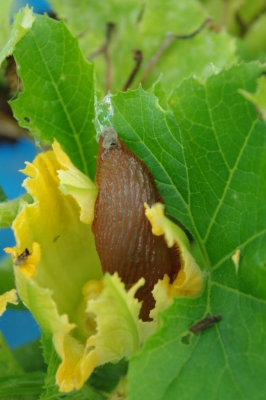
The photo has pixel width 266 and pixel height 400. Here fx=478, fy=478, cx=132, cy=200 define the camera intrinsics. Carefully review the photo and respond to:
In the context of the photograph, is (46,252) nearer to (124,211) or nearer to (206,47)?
(124,211)

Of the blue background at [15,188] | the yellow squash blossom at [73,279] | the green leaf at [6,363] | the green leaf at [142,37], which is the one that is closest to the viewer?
the yellow squash blossom at [73,279]

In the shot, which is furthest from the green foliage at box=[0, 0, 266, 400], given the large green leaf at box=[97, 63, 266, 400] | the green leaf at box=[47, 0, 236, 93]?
the green leaf at box=[47, 0, 236, 93]

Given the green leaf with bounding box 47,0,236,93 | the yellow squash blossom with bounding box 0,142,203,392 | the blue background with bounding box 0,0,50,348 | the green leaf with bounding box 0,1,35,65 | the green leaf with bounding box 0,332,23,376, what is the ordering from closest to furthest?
the yellow squash blossom with bounding box 0,142,203,392, the green leaf with bounding box 0,1,35,65, the green leaf with bounding box 0,332,23,376, the blue background with bounding box 0,0,50,348, the green leaf with bounding box 47,0,236,93

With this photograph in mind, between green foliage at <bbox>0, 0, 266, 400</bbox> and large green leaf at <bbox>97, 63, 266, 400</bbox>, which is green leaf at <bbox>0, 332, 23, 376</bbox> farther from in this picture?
large green leaf at <bbox>97, 63, 266, 400</bbox>

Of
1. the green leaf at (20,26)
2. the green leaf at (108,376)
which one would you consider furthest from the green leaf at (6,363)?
the green leaf at (20,26)

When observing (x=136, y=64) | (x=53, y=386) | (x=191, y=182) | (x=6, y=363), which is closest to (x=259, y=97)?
(x=191, y=182)

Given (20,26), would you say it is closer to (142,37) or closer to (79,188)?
(79,188)

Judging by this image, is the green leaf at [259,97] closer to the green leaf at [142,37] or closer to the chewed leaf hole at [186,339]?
the chewed leaf hole at [186,339]
